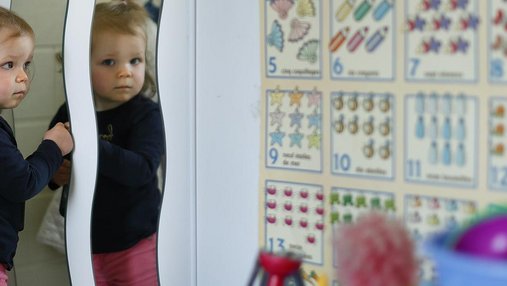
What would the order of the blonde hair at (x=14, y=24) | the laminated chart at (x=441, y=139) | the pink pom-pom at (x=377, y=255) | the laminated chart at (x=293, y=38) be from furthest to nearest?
the blonde hair at (x=14, y=24) → the laminated chart at (x=293, y=38) → the laminated chart at (x=441, y=139) → the pink pom-pom at (x=377, y=255)

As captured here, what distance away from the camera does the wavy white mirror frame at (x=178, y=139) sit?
111cm

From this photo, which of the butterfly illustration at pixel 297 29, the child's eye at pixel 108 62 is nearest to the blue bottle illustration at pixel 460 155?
the butterfly illustration at pixel 297 29

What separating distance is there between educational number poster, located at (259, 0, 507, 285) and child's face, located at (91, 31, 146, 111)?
0.23 meters

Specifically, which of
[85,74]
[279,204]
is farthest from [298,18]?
[85,74]

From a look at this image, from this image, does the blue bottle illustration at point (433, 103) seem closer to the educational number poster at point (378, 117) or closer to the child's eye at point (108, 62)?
the educational number poster at point (378, 117)

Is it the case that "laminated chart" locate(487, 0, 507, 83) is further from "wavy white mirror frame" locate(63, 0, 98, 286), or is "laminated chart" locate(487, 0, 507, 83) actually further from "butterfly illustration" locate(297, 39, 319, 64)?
"wavy white mirror frame" locate(63, 0, 98, 286)

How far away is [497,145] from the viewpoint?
0.82 m

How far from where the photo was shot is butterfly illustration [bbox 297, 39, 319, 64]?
0.95 m

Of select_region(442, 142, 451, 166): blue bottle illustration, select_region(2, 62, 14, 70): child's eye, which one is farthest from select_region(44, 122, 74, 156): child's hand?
select_region(442, 142, 451, 166): blue bottle illustration

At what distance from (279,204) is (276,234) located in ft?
0.12

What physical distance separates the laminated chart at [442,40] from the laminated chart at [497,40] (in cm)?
1

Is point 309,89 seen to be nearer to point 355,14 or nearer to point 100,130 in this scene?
point 355,14

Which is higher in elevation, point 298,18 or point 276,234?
point 298,18

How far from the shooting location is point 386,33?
89 cm
